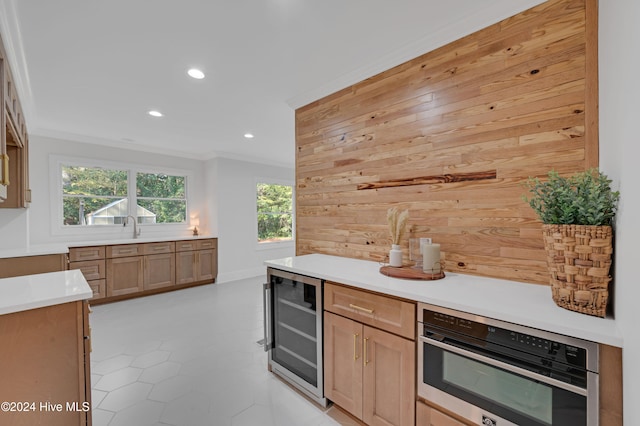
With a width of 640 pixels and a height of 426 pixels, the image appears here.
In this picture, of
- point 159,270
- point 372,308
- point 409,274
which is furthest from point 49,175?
point 409,274

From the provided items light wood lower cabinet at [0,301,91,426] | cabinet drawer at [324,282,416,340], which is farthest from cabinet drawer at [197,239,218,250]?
cabinet drawer at [324,282,416,340]

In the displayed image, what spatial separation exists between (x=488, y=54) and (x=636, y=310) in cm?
162

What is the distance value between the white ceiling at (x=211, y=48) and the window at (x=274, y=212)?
290 cm

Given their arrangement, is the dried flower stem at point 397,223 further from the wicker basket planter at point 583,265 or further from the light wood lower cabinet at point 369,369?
the wicker basket planter at point 583,265

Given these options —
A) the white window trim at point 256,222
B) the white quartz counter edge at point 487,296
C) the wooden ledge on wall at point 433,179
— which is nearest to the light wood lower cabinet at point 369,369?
the white quartz counter edge at point 487,296

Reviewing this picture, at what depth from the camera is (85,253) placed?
13.1 ft

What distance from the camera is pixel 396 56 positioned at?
2.16 metres

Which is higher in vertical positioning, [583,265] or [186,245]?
[583,265]

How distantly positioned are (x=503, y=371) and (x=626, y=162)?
922 mm

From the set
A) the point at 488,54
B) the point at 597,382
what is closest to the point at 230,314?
the point at 597,382

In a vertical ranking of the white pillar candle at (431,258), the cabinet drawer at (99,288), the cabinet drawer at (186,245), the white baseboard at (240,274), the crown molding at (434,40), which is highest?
the crown molding at (434,40)

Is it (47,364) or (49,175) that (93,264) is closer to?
(49,175)

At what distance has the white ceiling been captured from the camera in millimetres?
1712

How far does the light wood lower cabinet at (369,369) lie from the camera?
1.48 metres
